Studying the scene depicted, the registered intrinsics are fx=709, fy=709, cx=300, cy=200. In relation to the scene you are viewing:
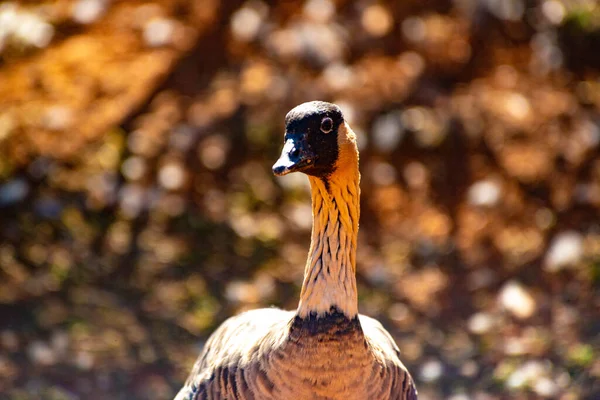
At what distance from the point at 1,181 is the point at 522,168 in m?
4.22

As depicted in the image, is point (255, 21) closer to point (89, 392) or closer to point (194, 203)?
point (194, 203)

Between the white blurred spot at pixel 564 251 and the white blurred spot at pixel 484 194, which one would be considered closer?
→ the white blurred spot at pixel 564 251

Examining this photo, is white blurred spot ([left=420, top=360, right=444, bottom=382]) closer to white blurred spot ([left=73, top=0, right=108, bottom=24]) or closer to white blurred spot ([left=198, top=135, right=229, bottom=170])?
white blurred spot ([left=198, top=135, right=229, bottom=170])

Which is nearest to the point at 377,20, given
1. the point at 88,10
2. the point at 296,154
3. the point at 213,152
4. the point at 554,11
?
the point at 554,11

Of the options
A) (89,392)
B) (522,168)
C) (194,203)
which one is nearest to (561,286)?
(522,168)

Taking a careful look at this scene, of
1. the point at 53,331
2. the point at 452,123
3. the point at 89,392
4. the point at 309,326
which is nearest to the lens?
the point at 309,326

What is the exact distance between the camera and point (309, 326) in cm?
279

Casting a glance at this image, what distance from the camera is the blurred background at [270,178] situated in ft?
15.8

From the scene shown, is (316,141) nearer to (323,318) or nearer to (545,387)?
(323,318)

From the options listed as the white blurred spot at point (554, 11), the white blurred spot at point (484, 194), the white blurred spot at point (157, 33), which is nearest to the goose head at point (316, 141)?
the white blurred spot at point (484, 194)

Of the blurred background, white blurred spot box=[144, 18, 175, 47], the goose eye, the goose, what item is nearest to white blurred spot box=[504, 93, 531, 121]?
the blurred background

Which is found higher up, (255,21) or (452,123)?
(255,21)

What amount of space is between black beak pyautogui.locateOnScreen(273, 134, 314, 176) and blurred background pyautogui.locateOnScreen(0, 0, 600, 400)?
2321 millimetres

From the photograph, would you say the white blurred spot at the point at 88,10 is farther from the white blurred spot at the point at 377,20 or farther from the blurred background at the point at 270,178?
the white blurred spot at the point at 377,20
